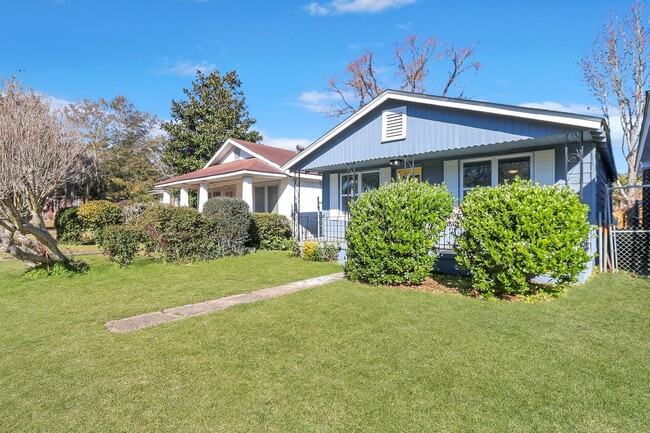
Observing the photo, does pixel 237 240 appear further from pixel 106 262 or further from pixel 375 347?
pixel 375 347

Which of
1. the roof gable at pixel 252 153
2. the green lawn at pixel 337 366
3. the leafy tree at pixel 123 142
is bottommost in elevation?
the green lawn at pixel 337 366

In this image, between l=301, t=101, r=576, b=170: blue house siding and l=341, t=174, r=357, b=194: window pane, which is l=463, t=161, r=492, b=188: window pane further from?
l=341, t=174, r=357, b=194: window pane

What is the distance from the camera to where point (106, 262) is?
987 centimetres

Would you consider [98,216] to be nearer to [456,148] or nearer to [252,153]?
[252,153]

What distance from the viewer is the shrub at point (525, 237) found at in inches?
217

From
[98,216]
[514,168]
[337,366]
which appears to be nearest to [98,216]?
[98,216]

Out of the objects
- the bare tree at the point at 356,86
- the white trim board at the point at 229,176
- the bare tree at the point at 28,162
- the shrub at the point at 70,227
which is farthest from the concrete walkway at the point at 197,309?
the bare tree at the point at 356,86

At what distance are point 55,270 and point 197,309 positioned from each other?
4.97m

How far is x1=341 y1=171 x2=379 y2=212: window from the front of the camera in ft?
42.1

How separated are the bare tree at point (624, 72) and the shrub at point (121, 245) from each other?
2292cm

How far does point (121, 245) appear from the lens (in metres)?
9.04

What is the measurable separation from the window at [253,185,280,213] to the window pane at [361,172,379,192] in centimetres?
544

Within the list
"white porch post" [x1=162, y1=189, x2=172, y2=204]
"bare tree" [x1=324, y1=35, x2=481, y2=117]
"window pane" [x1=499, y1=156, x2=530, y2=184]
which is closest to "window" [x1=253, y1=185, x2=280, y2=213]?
"white porch post" [x1=162, y1=189, x2=172, y2=204]

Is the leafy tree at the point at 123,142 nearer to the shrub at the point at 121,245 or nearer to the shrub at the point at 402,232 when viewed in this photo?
the shrub at the point at 121,245
